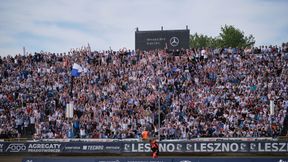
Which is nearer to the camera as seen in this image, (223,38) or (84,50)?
(84,50)

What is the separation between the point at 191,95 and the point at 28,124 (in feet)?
44.1

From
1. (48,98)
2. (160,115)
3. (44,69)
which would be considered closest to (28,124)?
(48,98)

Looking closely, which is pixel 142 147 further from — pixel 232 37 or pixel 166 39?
pixel 232 37

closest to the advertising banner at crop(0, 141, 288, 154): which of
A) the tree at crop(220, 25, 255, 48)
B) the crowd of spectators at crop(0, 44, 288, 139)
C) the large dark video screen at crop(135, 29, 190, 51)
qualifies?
the crowd of spectators at crop(0, 44, 288, 139)

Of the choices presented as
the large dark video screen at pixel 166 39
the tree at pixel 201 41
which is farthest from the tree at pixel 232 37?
the large dark video screen at pixel 166 39

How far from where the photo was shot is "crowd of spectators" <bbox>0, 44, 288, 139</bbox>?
35.1 meters

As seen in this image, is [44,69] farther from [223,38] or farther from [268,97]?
[223,38]

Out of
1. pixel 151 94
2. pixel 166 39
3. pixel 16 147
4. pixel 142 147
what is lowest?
pixel 16 147

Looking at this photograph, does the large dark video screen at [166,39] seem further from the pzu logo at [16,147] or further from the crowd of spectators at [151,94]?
the pzu logo at [16,147]

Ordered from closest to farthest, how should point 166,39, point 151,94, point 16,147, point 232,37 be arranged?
point 16,147
point 151,94
point 166,39
point 232,37

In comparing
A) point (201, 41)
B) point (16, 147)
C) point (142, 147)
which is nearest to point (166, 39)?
point (142, 147)

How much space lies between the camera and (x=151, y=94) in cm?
3922

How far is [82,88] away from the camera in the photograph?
42.2 metres

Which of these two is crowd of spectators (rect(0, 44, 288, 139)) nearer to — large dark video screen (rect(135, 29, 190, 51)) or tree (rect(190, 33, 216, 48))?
large dark video screen (rect(135, 29, 190, 51))
